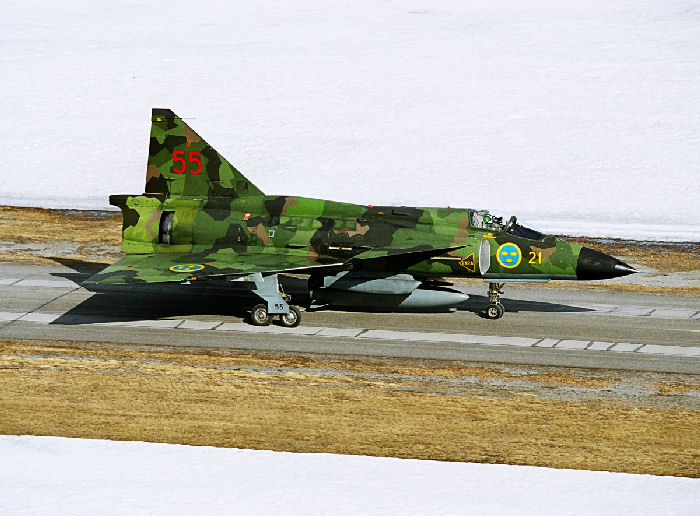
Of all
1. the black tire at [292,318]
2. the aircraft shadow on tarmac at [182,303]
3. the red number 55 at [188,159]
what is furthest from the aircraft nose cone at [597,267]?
the red number 55 at [188,159]

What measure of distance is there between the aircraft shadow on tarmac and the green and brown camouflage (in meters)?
1.68

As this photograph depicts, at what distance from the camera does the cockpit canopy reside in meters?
26.9

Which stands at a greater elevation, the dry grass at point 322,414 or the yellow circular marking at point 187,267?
the yellow circular marking at point 187,267

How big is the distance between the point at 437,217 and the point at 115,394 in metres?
10.7

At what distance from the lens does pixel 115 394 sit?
2075cm

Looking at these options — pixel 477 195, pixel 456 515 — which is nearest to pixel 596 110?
pixel 477 195

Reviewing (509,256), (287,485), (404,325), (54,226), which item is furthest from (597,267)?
(54,226)

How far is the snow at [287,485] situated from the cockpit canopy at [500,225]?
10805 mm

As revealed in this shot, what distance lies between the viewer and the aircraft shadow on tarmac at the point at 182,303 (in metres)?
27.5

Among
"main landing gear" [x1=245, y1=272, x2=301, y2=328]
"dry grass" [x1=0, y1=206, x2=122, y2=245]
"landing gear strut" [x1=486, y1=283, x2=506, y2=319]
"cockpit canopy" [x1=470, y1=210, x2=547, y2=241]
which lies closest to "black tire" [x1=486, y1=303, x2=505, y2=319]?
"landing gear strut" [x1=486, y1=283, x2=506, y2=319]

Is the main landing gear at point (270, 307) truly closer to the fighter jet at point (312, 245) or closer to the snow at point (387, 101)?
the fighter jet at point (312, 245)

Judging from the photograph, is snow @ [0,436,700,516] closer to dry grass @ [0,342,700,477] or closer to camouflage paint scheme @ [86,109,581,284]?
dry grass @ [0,342,700,477]

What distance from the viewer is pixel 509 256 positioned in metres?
26.5

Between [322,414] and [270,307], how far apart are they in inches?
258
